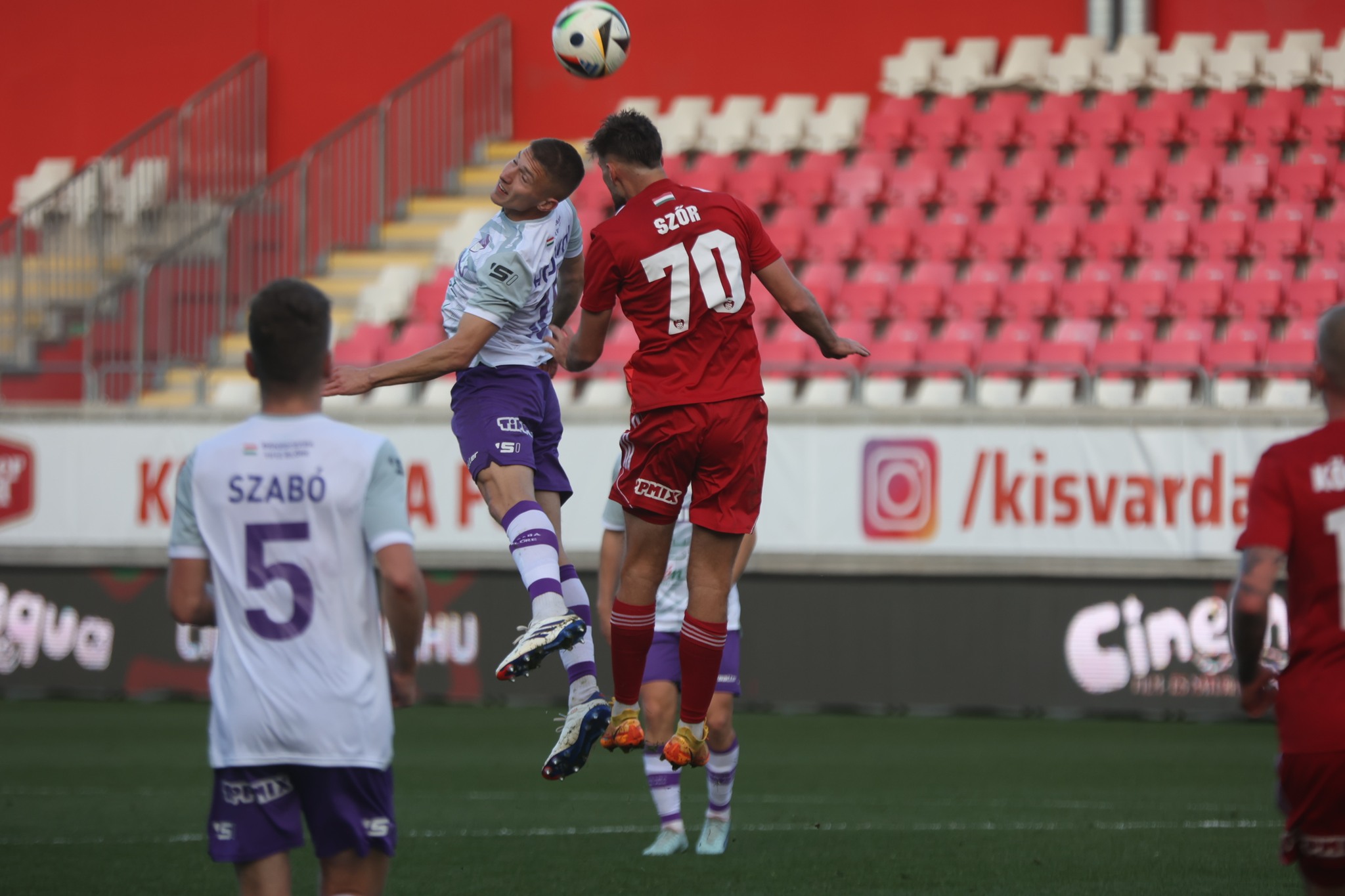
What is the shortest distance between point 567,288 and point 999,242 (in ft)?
33.5

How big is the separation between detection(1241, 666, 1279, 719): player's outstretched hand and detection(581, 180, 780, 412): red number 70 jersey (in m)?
2.56

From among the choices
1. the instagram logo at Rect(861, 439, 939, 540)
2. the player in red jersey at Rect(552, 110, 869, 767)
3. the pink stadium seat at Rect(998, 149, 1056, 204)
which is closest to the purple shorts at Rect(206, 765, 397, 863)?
the player in red jersey at Rect(552, 110, 869, 767)

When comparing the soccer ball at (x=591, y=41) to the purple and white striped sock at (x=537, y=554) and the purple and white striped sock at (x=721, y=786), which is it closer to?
the purple and white striped sock at (x=537, y=554)

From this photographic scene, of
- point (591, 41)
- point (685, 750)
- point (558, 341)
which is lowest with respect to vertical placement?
point (685, 750)

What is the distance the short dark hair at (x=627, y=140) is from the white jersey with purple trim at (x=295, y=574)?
243 centimetres

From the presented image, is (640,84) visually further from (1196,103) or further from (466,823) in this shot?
(466,823)

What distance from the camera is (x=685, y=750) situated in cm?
648

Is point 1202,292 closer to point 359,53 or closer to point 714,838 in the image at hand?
point 714,838

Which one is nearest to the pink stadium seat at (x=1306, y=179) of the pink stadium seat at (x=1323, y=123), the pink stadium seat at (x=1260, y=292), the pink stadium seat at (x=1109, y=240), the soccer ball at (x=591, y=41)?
the pink stadium seat at (x=1323, y=123)

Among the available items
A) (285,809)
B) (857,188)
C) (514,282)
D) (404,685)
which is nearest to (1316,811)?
(404,685)

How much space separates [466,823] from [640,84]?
538 inches

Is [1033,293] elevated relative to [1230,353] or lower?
elevated

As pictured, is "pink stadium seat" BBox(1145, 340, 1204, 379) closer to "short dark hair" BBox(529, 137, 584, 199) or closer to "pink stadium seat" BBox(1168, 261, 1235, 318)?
"pink stadium seat" BBox(1168, 261, 1235, 318)

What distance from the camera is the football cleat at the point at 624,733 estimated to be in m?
6.64
